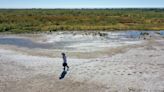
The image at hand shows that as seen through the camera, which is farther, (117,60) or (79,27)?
(79,27)

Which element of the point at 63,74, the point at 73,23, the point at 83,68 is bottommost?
the point at 73,23

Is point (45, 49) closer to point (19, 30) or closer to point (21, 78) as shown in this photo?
point (21, 78)

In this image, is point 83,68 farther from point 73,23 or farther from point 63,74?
point 73,23

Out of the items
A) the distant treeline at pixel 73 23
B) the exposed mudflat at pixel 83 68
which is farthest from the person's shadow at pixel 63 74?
the distant treeline at pixel 73 23

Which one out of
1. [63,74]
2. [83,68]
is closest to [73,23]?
[83,68]

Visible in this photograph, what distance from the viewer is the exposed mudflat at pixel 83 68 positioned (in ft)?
60.3

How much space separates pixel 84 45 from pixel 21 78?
629 inches

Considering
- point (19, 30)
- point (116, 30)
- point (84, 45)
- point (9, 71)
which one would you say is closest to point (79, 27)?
point (116, 30)

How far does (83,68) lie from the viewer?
2312cm

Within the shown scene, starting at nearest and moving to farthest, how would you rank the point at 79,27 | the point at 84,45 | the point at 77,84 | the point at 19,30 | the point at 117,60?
the point at 77,84, the point at 117,60, the point at 84,45, the point at 19,30, the point at 79,27

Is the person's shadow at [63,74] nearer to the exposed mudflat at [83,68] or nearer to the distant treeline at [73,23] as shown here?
the exposed mudflat at [83,68]

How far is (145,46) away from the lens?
3434cm

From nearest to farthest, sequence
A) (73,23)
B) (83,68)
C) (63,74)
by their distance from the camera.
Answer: (63,74) → (83,68) → (73,23)

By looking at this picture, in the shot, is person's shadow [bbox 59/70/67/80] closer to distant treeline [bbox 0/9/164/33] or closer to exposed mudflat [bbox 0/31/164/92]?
exposed mudflat [bbox 0/31/164/92]
